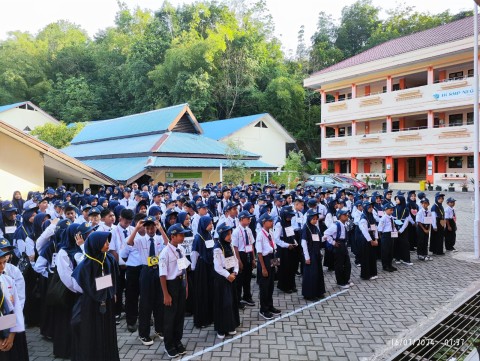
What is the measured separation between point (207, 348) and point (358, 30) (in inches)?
1978

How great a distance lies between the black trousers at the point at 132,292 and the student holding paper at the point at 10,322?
2.02m

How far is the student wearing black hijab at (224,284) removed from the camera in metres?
5.54

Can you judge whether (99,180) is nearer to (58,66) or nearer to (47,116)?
(47,116)

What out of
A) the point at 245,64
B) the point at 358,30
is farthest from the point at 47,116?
the point at 358,30

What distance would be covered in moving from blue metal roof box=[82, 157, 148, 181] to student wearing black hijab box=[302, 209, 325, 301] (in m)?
11.3

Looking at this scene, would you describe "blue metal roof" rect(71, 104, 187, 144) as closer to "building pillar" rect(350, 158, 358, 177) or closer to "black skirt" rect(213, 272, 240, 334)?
"black skirt" rect(213, 272, 240, 334)

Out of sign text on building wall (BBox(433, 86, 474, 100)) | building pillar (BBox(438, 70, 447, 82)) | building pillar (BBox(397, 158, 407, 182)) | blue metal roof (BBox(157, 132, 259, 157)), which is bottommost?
building pillar (BBox(397, 158, 407, 182))

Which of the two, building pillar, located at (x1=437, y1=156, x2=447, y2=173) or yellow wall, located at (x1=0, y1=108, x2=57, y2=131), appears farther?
yellow wall, located at (x1=0, y1=108, x2=57, y2=131)

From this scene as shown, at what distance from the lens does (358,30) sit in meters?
46.8

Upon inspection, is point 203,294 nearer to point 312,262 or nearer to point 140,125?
point 312,262

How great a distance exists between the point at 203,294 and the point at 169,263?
1.39 metres

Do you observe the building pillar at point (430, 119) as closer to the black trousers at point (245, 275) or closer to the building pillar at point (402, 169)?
the building pillar at point (402, 169)

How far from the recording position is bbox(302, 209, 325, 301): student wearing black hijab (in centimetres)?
713

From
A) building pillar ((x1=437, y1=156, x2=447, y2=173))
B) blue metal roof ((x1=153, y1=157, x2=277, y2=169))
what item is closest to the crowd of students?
blue metal roof ((x1=153, y1=157, x2=277, y2=169))
